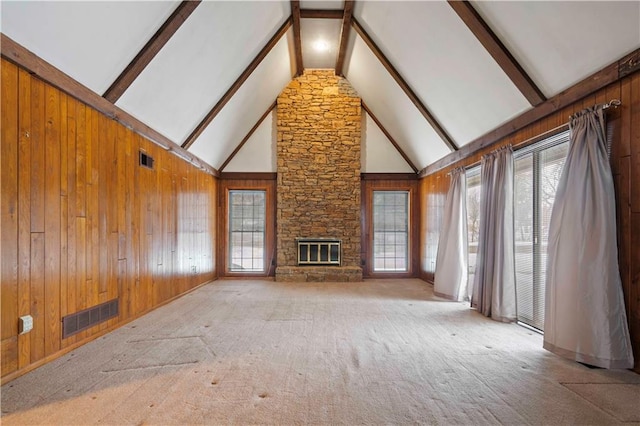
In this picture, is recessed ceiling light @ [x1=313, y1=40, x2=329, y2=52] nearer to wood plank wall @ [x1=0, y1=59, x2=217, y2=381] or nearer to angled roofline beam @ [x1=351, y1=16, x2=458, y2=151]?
angled roofline beam @ [x1=351, y1=16, x2=458, y2=151]

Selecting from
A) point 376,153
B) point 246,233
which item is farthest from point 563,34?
point 246,233

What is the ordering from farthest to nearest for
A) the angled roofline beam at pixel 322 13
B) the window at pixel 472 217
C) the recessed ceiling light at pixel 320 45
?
the recessed ceiling light at pixel 320 45 < the window at pixel 472 217 < the angled roofline beam at pixel 322 13

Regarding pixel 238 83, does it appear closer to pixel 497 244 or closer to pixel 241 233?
pixel 241 233

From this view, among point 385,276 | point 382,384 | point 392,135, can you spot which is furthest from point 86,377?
point 392,135

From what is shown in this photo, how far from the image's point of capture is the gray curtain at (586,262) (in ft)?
8.60

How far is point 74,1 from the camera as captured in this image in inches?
102

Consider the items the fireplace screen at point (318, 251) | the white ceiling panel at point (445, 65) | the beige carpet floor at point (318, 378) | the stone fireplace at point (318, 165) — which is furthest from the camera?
the stone fireplace at point (318, 165)

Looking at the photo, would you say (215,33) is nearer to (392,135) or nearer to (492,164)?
(492,164)

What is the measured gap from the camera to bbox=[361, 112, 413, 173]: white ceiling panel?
7703 mm

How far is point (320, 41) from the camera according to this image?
20.3ft

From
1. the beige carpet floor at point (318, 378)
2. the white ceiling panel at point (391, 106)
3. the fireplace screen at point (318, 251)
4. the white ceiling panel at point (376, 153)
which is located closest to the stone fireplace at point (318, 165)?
the fireplace screen at point (318, 251)

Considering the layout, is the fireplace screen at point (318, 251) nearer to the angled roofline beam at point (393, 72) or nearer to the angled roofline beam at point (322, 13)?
the angled roofline beam at point (393, 72)

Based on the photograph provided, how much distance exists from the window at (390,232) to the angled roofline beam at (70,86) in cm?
482

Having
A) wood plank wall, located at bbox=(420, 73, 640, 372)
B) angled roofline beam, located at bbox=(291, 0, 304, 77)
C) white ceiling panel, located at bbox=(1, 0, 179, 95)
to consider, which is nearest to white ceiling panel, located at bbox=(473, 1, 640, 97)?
wood plank wall, located at bbox=(420, 73, 640, 372)
